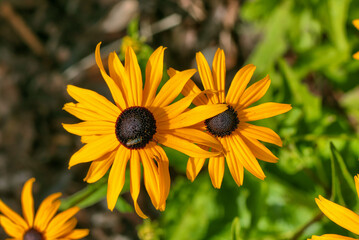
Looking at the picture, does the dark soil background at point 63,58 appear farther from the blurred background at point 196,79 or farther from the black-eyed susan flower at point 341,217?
the black-eyed susan flower at point 341,217

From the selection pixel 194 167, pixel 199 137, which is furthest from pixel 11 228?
pixel 199 137

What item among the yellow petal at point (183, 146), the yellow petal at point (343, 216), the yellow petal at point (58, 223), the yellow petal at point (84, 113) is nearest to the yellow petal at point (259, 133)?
the yellow petal at point (183, 146)

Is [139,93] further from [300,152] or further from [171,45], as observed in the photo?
[171,45]

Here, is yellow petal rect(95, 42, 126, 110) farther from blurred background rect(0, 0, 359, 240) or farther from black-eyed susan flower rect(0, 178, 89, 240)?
black-eyed susan flower rect(0, 178, 89, 240)

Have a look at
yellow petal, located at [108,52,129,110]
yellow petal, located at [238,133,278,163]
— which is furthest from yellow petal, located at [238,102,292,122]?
yellow petal, located at [108,52,129,110]

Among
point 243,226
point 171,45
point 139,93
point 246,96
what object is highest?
point 139,93

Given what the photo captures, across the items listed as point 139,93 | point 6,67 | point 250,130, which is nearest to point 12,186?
point 6,67
